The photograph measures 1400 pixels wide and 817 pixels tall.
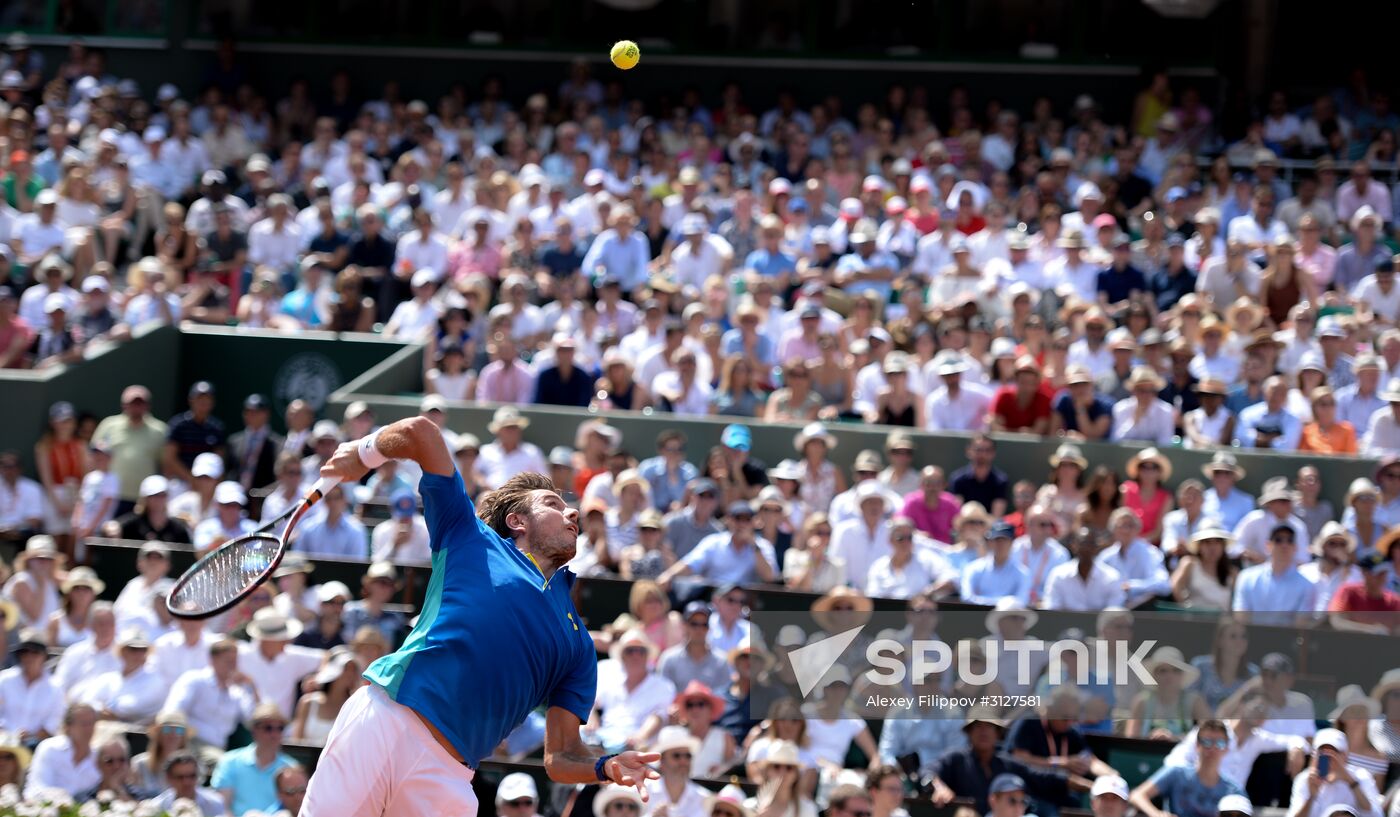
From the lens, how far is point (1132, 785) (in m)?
9.75

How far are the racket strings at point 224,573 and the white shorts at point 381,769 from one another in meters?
0.77

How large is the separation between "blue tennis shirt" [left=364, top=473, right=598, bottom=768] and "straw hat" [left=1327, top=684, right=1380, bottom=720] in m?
5.70

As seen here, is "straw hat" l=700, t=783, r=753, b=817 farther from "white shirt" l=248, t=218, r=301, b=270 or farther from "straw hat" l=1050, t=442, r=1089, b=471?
"white shirt" l=248, t=218, r=301, b=270

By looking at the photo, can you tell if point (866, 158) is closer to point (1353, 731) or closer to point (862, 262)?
point (862, 262)

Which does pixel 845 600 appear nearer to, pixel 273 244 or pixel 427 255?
pixel 427 255

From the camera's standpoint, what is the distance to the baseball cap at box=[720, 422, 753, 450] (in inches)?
501

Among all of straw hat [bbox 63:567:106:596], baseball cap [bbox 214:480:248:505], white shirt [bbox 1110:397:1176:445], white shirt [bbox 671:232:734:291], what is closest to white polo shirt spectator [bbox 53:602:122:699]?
straw hat [bbox 63:567:106:596]

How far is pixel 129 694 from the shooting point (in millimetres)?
11000

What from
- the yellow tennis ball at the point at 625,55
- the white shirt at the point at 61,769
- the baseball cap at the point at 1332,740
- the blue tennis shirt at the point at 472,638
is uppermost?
the yellow tennis ball at the point at 625,55

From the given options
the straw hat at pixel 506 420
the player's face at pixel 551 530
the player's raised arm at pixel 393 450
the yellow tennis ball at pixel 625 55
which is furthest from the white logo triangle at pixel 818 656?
the player's raised arm at pixel 393 450

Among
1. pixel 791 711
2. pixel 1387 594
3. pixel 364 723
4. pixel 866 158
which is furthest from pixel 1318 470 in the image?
pixel 364 723

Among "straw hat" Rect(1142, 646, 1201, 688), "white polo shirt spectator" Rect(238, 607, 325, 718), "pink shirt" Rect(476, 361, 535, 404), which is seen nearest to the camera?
"straw hat" Rect(1142, 646, 1201, 688)

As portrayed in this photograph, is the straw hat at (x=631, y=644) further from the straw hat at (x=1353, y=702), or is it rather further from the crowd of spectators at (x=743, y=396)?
the straw hat at (x=1353, y=702)

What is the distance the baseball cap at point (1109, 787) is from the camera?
914 centimetres
